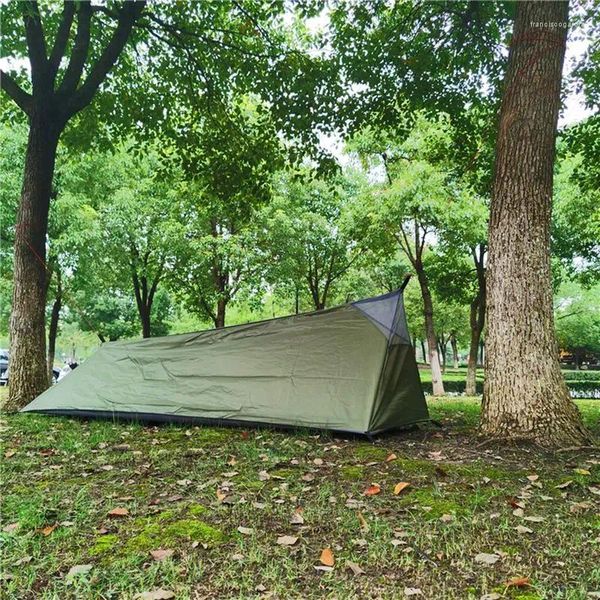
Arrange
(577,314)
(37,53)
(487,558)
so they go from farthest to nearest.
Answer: (577,314) < (37,53) < (487,558)

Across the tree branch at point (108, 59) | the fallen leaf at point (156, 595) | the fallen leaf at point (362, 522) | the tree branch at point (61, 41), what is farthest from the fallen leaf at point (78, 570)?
the tree branch at point (61, 41)

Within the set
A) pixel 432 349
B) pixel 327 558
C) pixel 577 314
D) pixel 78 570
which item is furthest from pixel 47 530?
pixel 577 314

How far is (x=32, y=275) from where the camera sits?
6.57m

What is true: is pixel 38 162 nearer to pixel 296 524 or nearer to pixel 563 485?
pixel 296 524

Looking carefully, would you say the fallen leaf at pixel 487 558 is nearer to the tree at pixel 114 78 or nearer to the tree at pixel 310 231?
→ the tree at pixel 114 78

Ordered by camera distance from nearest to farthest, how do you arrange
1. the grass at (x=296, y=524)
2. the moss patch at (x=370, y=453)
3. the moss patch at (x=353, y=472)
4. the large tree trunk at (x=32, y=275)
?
the grass at (x=296, y=524), the moss patch at (x=353, y=472), the moss patch at (x=370, y=453), the large tree trunk at (x=32, y=275)

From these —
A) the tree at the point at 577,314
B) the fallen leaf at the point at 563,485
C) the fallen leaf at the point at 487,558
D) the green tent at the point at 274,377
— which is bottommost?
the fallen leaf at the point at 487,558

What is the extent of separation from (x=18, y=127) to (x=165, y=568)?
1285 centimetres

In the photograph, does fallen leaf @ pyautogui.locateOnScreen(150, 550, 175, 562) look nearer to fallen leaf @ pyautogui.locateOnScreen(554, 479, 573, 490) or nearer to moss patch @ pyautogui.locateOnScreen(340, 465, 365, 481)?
moss patch @ pyautogui.locateOnScreen(340, 465, 365, 481)

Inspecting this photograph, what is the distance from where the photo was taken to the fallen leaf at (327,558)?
89.7 inches

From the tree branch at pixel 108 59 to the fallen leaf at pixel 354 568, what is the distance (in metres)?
6.99

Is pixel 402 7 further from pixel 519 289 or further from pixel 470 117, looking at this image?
pixel 519 289

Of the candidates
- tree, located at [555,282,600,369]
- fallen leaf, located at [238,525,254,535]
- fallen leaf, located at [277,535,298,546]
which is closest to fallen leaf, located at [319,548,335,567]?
fallen leaf, located at [277,535,298,546]

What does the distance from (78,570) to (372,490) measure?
181 centimetres
